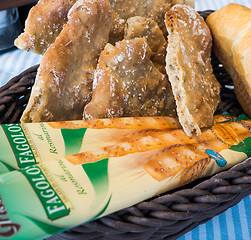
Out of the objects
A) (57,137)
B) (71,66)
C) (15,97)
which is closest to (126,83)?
(71,66)

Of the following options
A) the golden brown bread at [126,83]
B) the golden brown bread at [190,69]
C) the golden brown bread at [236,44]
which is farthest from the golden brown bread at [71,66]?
the golden brown bread at [236,44]

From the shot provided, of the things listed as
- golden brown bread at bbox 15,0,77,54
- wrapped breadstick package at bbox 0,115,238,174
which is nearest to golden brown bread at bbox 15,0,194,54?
golden brown bread at bbox 15,0,77,54

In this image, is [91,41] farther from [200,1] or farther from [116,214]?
[200,1]

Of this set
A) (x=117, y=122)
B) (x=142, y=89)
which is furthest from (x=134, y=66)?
(x=117, y=122)

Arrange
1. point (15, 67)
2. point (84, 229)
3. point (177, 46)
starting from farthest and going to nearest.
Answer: point (15, 67) → point (177, 46) → point (84, 229)

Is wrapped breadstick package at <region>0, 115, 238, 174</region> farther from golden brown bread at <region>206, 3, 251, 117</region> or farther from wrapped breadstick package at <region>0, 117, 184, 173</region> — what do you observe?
golden brown bread at <region>206, 3, 251, 117</region>

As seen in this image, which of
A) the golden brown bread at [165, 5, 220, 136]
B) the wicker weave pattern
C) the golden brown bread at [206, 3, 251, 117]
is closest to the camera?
the golden brown bread at [165, 5, 220, 136]

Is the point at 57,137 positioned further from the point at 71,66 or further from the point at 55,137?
the point at 71,66
